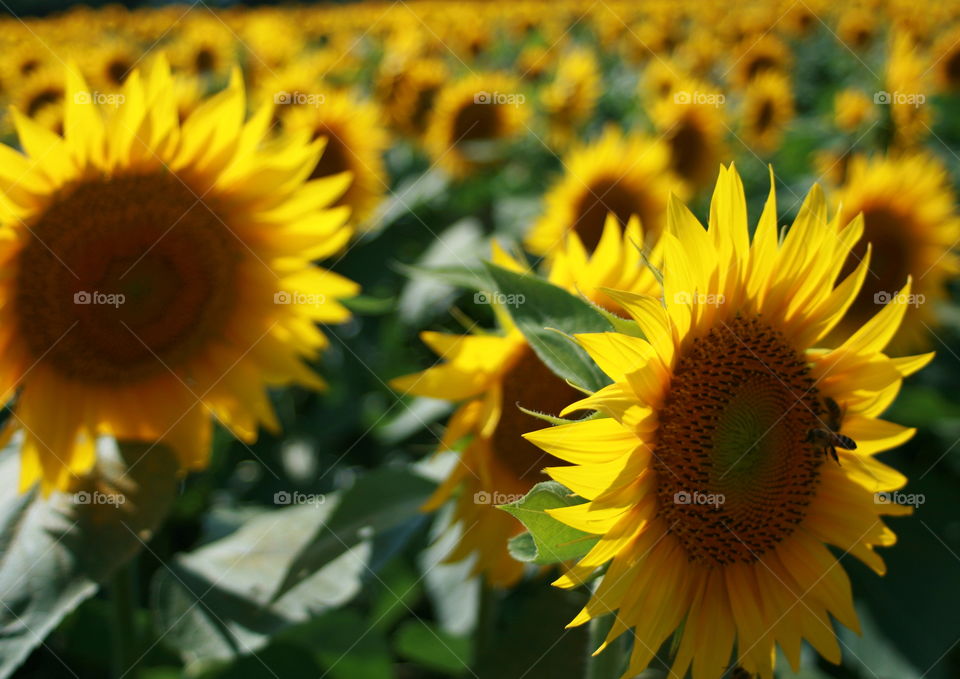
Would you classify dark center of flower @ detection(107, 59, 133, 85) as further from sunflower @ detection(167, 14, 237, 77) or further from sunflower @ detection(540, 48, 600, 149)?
sunflower @ detection(540, 48, 600, 149)

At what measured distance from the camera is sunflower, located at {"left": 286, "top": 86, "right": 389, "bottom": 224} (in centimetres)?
316

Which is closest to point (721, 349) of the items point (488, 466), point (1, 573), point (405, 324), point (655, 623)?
point (655, 623)

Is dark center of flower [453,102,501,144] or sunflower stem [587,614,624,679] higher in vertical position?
dark center of flower [453,102,501,144]

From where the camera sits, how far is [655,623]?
1020mm

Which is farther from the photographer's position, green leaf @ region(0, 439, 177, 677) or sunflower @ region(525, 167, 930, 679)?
green leaf @ region(0, 439, 177, 677)

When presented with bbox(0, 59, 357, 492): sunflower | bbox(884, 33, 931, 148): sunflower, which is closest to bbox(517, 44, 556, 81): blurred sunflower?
bbox(884, 33, 931, 148): sunflower

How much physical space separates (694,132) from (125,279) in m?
2.74

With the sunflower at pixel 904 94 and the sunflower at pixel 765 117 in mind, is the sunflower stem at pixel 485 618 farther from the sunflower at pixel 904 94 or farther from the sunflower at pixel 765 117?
the sunflower at pixel 765 117

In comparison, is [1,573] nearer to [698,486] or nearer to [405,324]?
[698,486]

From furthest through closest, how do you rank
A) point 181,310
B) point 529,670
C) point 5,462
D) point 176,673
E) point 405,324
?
point 405,324
point 176,673
point 181,310
point 5,462
point 529,670

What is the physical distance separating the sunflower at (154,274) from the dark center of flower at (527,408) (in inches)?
21.1

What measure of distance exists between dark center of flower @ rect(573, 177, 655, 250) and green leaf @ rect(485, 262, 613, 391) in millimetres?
1762

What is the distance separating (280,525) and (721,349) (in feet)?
3.13

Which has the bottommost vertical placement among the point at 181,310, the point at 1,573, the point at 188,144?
the point at 1,573
